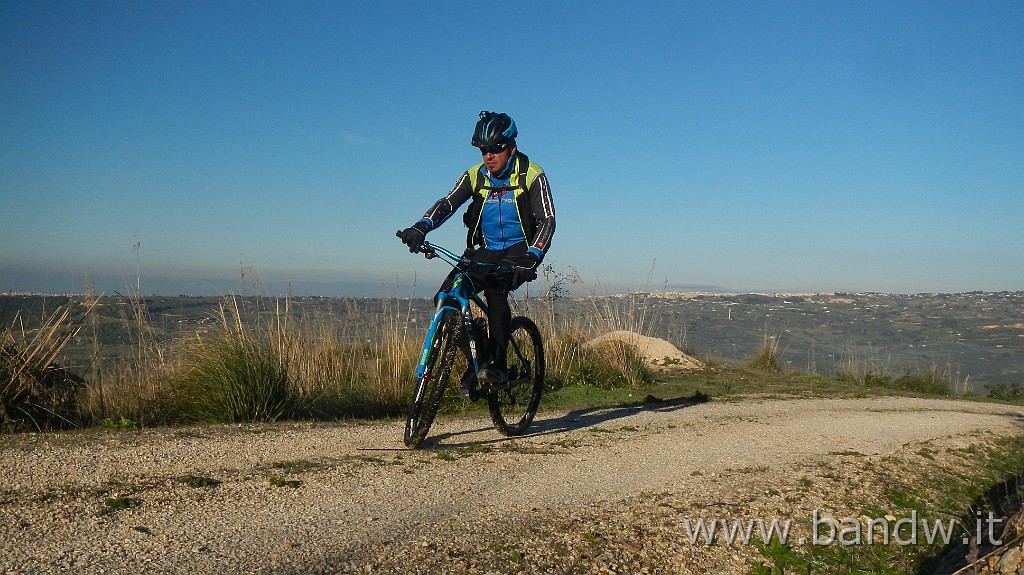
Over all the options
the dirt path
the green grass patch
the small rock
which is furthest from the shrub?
the small rock

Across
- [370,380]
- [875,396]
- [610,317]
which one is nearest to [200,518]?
[370,380]

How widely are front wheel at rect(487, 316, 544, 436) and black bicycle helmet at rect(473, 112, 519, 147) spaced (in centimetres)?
155

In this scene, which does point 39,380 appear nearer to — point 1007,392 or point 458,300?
point 458,300

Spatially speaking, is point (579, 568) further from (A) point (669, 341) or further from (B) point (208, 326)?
(A) point (669, 341)

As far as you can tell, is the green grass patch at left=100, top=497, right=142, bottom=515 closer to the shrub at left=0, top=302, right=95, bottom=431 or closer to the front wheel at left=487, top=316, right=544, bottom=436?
the shrub at left=0, top=302, right=95, bottom=431

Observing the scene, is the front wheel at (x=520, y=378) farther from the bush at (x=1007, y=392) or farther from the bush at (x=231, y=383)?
the bush at (x=1007, y=392)

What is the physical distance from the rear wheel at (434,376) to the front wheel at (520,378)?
51cm

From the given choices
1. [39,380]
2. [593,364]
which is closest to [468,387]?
[39,380]

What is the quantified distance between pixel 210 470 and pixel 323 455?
809mm

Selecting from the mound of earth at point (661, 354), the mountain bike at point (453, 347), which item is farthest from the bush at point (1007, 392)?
the mountain bike at point (453, 347)

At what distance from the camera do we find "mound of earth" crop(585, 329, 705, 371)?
1297 centimetres

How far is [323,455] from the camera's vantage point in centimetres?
515

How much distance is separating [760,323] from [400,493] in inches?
1169

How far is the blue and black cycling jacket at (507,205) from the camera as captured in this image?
5914 millimetres
